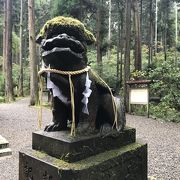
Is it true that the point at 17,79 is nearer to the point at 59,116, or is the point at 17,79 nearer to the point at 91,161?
the point at 59,116

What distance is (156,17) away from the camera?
94.6ft

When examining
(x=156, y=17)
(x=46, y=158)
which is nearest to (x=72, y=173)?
(x=46, y=158)

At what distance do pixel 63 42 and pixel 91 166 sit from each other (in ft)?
3.56

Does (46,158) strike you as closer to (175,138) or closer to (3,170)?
(3,170)

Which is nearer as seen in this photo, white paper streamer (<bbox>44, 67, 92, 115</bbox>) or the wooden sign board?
white paper streamer (<bbox>44, 67, 92, 115</bbox>)

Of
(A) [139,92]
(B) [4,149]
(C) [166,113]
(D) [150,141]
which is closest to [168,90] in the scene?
(C) [166,113]

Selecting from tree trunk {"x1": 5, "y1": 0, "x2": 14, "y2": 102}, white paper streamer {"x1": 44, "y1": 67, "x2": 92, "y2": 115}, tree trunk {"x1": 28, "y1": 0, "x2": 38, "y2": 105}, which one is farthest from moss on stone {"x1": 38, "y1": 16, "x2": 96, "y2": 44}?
tree trunk {"x1": 5, "y1": 0, "x2": 14, "y2": 102}

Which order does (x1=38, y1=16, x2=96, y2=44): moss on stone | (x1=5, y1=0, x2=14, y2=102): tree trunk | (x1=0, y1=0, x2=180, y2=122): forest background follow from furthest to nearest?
1. (x1=5, y1=0, x2=14, y2=102): tree trunk
2. (x1=0, y1=0, x2=180, y2=122): forest background
3. (x1=38, y1=16, x2=96, y2=44): moss on stone

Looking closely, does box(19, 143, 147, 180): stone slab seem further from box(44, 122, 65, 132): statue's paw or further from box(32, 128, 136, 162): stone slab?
box(44, 122, 65, 132): statue's paw

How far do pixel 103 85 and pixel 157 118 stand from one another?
27.3 ft

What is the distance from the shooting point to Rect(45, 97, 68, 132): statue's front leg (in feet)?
8.30

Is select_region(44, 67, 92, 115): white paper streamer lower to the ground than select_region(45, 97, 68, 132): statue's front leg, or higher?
higher

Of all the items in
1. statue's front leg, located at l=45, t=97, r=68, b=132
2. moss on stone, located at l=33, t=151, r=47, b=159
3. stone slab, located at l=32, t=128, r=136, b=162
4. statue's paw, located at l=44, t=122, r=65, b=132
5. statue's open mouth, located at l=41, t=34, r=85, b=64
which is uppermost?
statue's open mouth, located at l=41, t=34, r=85, b=64

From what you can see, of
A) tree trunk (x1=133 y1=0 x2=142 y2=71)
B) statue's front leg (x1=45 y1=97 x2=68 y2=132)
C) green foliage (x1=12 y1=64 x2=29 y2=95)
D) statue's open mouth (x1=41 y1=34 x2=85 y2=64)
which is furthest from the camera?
green foliage (x1=12 y1=64 x2=29 y2=95)
